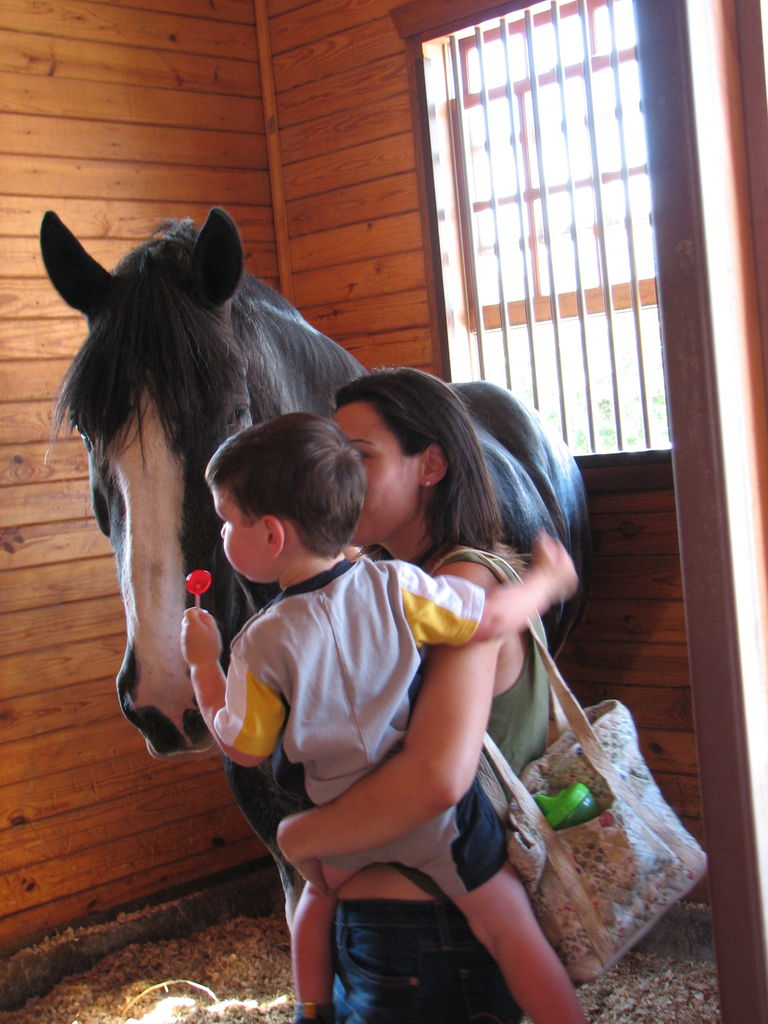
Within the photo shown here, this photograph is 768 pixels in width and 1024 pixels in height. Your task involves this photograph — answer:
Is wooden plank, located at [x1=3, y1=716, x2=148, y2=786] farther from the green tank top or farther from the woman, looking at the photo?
the green tank top

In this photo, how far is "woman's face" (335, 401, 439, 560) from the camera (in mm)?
1091

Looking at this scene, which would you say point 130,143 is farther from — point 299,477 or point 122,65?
point 299,477

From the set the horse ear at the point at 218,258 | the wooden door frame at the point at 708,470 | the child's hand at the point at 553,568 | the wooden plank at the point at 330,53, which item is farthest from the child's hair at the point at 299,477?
the wooden plank at the point at 330,53

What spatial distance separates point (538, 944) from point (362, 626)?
0.36m

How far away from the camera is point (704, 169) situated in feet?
2.42

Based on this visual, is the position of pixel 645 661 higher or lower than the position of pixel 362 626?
lower

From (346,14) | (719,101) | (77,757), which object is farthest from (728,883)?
(346,14)

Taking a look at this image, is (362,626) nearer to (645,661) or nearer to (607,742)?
(607,742)

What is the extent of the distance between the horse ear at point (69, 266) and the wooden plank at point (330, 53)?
150 cm

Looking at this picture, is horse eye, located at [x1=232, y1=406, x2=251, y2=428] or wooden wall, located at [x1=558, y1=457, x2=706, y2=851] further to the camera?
wooden wall, located at [x1=558, y1=457, x2=706, y2=851]

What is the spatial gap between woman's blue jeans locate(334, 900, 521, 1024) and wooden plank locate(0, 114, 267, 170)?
7.56 feet

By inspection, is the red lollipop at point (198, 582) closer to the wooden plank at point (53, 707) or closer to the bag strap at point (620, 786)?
the bag strap at point (620, 786)

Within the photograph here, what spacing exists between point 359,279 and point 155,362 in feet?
4.97

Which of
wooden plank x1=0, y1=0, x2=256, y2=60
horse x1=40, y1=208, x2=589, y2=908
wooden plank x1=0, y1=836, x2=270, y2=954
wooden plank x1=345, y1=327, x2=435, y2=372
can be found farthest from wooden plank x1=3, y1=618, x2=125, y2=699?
wooden plank x1=0, y1=0, x2=256, y2=60
